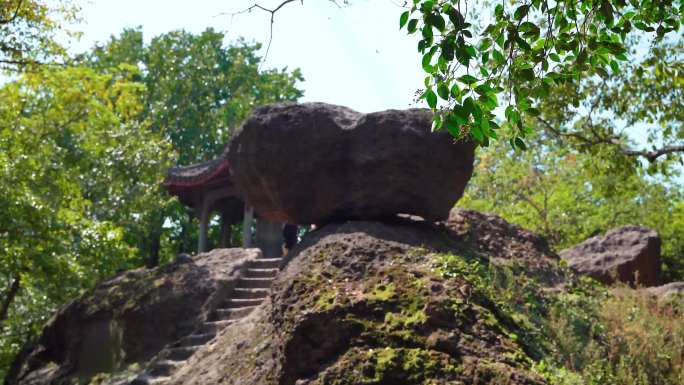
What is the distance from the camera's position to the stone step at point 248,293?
12.4 m

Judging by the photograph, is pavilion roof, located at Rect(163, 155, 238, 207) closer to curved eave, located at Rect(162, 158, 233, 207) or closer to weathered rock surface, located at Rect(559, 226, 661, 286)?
curved eave, located at Rect(162, 158, 233, 207)

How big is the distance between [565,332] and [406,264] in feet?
5.53

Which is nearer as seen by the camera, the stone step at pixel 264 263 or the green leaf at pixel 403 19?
the green leaf at pixel 403 19

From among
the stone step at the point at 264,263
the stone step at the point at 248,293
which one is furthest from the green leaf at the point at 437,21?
the stone step at the point at 264,263

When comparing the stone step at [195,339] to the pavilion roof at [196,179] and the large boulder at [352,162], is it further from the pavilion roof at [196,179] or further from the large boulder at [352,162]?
the pavilion roof at [196,179]

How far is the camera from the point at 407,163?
9.87m

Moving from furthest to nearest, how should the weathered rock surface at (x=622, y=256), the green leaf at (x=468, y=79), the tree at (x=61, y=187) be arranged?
the weathered rock surface at (x=622, y=256), the tree at (x=61, y=187), the green leaf at (x=468, y=79)

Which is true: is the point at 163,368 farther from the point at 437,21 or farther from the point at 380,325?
the point at 437,21

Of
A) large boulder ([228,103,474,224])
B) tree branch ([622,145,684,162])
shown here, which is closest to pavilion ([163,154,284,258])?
large boulder ([228,103,474,224])

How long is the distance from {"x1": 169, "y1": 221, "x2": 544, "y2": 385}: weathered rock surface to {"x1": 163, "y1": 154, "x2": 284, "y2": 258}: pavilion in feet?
42.6

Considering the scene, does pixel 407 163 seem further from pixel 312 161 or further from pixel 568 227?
pixel 568 227

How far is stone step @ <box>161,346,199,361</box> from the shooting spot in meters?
11.1

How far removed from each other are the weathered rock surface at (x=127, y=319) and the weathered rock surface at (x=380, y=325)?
3932mm

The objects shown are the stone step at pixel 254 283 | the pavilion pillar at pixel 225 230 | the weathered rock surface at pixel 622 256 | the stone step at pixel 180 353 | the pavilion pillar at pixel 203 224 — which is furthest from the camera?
the pavilion pillar at pixel 225 230
